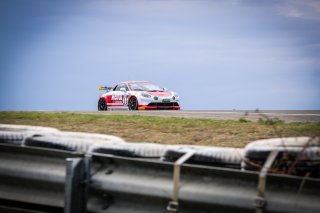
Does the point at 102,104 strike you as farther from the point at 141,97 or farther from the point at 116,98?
the point at 141,97

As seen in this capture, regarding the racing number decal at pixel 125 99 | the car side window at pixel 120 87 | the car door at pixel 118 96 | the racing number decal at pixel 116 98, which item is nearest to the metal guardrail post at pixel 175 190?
the racing number decal at pixel 125 99

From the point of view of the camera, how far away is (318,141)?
304 cm

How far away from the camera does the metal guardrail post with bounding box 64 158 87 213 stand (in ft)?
11.0

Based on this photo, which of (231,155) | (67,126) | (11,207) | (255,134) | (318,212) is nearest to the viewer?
(318,212)

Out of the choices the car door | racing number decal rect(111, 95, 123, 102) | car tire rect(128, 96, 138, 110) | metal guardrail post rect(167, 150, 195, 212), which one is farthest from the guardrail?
racing number decal rect(111, 95, 123, 102)

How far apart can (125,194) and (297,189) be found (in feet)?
3.91

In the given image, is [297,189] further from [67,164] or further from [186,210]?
[67,164]

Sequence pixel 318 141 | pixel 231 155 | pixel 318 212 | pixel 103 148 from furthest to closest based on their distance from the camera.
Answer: pixel 103 148 → pixel 231 155 → pixel 318 141 → pixel 318 212

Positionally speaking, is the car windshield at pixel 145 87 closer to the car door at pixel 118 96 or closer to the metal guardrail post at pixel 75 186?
the car door at pixel 118 96

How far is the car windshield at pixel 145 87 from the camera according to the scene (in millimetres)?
20031

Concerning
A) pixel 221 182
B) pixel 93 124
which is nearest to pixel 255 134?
pixel 93 124

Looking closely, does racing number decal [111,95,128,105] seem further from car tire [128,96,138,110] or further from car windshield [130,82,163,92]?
car windshield [130,82,163,92]

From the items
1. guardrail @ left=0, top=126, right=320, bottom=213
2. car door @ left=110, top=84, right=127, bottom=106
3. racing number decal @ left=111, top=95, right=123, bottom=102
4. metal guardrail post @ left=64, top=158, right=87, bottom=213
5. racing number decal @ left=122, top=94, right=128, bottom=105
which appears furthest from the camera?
racing number decal @ left=111, top=95, right=123, bottom=102

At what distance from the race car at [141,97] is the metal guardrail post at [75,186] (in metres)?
15.5
